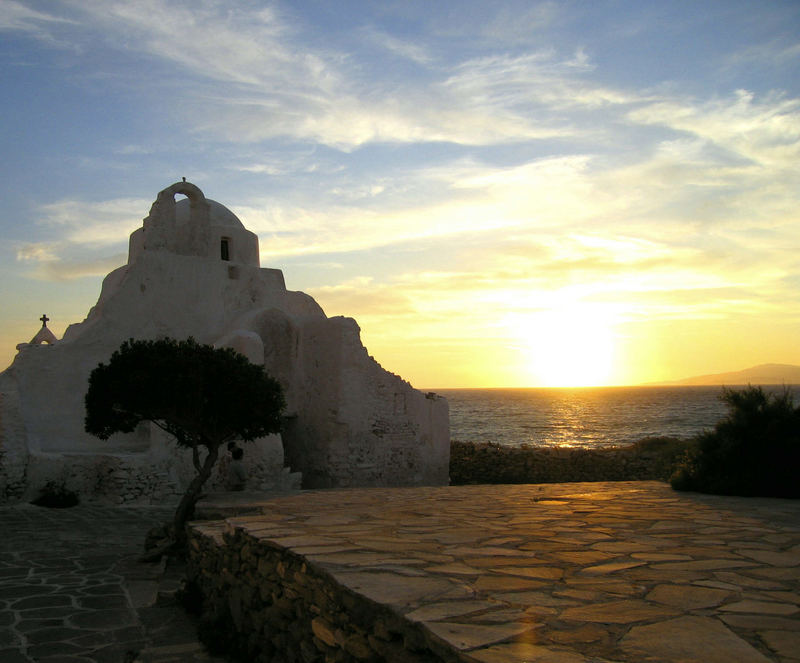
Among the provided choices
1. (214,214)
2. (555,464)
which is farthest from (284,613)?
(555,464)

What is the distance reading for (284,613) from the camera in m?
4.73

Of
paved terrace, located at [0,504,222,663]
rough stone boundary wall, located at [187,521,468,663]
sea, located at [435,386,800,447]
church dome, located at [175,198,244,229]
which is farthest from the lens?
sea, located at [435,386,800,447]

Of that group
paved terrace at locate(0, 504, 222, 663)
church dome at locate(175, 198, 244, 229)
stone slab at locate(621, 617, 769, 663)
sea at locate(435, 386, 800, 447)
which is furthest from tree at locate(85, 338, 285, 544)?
sea at locate(435, 386, 800, 447)

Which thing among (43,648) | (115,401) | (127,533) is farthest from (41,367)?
(43,648)

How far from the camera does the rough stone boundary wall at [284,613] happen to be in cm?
335

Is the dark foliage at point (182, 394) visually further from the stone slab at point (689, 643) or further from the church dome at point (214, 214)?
the church dome at point (214, 214)

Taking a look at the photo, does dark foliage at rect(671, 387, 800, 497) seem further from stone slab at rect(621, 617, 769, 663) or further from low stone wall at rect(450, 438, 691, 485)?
low stone wall at rect(450, 438, 691, 485)

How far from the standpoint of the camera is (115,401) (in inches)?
408

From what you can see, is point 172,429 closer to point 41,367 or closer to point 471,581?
point 41,367

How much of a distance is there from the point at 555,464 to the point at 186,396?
54.5 feet

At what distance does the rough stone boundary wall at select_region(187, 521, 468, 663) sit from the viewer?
3346 millimetres

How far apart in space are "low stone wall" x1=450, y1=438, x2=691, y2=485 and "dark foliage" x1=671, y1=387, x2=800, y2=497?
529 inches

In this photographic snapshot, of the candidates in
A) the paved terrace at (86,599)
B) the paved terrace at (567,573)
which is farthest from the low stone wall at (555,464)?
the paved terrace at (567,573)

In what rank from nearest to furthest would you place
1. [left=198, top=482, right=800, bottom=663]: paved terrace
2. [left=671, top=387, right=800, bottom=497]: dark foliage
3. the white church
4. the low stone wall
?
1. [left=198, top=482, right=800, bottom=663]: paved terrace
2. [left=671, top=387, right=800, bottom=497]: dark foliage
3. the white church
4. the low stone wall
